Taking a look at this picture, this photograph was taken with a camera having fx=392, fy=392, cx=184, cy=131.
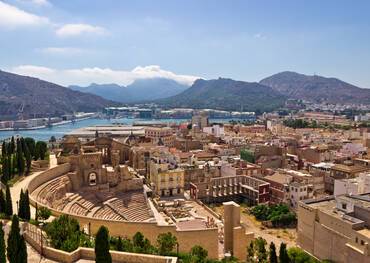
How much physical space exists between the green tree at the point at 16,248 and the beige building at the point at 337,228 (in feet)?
57.8

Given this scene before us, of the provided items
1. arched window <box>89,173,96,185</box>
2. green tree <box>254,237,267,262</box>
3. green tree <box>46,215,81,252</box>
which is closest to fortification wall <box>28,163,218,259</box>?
green tree <box>254,237,267,262</box>

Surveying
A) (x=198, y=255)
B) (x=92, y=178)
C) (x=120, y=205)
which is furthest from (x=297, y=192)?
(x=198, y=255)

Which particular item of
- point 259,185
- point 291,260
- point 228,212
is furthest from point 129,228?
point 259,185

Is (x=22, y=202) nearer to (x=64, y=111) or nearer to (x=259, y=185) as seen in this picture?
(x=259, y=185)

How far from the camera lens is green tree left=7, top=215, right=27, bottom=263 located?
532 inches

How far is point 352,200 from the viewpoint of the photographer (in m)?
26.4

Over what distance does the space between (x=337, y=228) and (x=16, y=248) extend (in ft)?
63.4

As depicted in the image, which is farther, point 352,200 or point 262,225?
point 262,225

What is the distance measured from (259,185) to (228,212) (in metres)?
13.9

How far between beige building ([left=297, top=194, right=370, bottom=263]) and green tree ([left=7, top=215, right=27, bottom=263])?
17.6 m

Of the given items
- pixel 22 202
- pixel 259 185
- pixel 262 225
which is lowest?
pixel 262 225

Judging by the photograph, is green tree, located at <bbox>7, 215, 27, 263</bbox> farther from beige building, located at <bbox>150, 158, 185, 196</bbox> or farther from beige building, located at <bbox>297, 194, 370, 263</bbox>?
beige building, located at <bbox>150, 158, 185, 196</bbox>

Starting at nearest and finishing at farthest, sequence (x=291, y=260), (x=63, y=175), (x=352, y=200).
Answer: (x=291, y=260), (x=352, y=200), (x=63, y=175)

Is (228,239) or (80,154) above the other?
(80,154)
